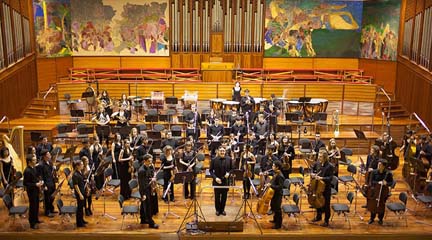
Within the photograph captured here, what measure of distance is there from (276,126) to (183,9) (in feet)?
29.9

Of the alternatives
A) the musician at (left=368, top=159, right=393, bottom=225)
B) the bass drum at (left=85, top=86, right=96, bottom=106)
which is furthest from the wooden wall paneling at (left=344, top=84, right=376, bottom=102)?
the bass drum at (left=85, top=86, right=96, bottom=106)

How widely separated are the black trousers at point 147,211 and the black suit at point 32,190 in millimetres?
2001

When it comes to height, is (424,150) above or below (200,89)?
below

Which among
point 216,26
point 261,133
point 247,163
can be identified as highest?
point 216,26

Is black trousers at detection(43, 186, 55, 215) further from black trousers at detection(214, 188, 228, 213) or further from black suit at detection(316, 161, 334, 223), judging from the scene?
black suit at detection(316, 161, 334, 223)

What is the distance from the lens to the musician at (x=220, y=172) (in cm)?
945

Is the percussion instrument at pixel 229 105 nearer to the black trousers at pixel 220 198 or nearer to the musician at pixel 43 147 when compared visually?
the black trousers at pixel 220 198

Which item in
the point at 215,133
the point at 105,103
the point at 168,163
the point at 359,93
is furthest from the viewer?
the point at 359,93

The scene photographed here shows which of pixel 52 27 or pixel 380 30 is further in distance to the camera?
pixel 380 30

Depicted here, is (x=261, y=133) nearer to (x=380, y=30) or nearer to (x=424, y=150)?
(x=424, y=150)

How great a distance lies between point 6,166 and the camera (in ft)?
34.2

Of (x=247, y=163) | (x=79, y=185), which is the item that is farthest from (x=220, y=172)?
(x=79, y=185)

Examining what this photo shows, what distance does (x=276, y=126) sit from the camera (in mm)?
13625

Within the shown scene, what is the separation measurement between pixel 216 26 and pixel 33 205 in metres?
13.3
